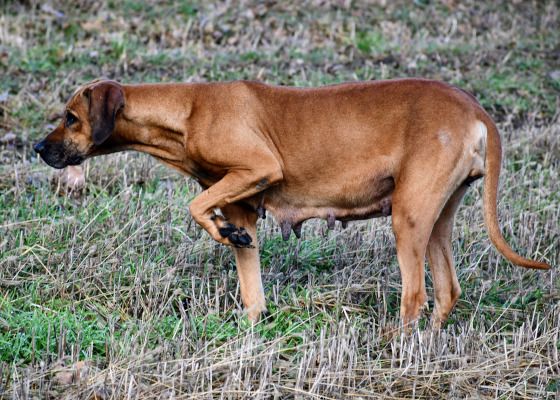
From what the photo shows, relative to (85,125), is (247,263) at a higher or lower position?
lower

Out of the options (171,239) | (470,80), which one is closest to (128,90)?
(171,239)

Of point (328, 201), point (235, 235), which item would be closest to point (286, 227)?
point (328, 201)

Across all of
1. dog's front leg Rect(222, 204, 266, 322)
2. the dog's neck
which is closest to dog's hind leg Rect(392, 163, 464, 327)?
dog's front leg Rect(222, 204, 266, 322)

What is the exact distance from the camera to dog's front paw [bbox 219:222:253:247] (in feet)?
21.0

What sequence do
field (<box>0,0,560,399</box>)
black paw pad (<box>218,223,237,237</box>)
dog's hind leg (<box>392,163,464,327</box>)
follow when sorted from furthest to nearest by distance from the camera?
black paw pad (<box>218,223,237,237</box>), dog's hind leg (<box>392,163,464,327</box>), field (<box>0,0,560,399</box>)

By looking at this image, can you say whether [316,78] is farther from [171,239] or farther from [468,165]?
[468,165]

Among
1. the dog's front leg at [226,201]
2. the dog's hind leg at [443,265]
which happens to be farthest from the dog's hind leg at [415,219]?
the dog's front leg at [226,201]

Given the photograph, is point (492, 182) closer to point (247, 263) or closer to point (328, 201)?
point (328, 201)

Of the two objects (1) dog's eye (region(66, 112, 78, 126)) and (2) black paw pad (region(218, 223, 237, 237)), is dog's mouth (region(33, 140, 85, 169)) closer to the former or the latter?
(1) dog's eye (region(66, 112, 78, 126))

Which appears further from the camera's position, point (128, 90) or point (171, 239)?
point (171, 239)

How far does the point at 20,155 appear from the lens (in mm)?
9688

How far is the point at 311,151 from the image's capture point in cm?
669

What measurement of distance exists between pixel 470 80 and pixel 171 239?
21.1 feet

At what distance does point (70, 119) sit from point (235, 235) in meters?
1.51
